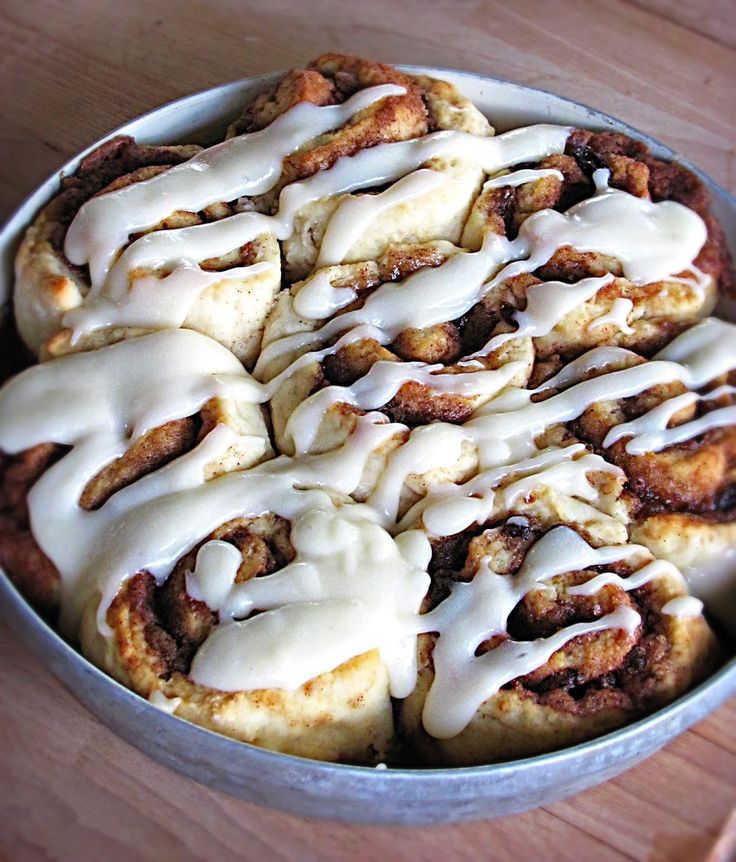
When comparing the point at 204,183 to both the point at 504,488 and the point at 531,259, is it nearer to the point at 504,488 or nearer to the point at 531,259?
the point at 531,259

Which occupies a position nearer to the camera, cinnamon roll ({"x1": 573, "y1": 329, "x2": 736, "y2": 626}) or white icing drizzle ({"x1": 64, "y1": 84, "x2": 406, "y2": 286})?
cinnamon roll ({"x1": 573, "y1": 329, "x2": 736, "y2": 626})

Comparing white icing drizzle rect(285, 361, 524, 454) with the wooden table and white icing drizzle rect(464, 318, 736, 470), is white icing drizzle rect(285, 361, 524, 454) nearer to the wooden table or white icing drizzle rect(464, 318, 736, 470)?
white icing drizzle rect(464, 318, 736, 470)

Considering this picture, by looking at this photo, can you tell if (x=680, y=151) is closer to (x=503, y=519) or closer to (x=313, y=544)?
(x=503, y=519)

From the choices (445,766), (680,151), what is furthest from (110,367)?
(680,151)

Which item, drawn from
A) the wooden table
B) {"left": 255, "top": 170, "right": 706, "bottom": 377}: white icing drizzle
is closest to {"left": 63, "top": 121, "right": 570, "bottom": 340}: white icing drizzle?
{"left": 255, "top": 170, "right": 706, "bottom": 377}: white icing drizzle

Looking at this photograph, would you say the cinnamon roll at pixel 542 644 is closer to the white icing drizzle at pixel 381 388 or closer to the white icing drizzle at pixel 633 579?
the white icing drizzle at pixel 633 579

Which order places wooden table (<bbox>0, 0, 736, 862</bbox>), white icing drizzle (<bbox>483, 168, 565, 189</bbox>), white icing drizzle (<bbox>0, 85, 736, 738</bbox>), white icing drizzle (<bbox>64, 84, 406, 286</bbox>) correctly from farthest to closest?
white icing drizzle (<bbox>483, 168, 565, 189</bbox>) < white icing drizzle (<bbox>64, 84, 406, 286</bbox>) < wooden table (<bbox>0, 0, 736, 862</bbox>) < white icing drizzle (<bbox>0, 85, 736, 738</bbox>)

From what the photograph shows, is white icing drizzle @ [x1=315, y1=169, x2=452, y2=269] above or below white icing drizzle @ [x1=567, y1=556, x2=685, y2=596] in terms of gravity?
above

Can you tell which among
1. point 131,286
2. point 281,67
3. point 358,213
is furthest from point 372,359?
point 281,67
